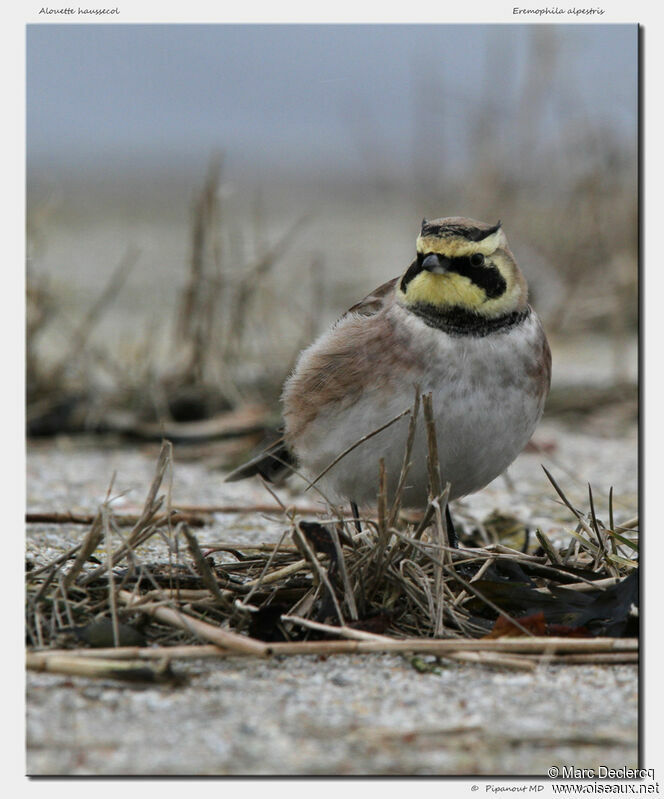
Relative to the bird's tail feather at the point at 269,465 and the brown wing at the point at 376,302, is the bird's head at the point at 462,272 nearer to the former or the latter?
the brown wing at the point at 376,302

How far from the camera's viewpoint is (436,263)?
10.8ft

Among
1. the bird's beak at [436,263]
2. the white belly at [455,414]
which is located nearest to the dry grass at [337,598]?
the white belly at [455,414]

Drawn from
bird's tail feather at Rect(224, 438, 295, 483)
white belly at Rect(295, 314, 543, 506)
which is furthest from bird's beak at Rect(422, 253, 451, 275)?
bird's tail feather at Rect(224, 438, 295, 483)

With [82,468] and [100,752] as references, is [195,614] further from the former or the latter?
[82,468]

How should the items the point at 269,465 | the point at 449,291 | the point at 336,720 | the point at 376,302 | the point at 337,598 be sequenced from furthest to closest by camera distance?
the point at 269,465, the point at 376,302, the point at 449,291, the point at 337,598, the point at 336,720

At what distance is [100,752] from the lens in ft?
7.42

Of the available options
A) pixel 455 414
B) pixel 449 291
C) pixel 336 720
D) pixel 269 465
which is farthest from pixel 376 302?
pixel 336 720

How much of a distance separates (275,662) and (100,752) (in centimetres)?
→ 56

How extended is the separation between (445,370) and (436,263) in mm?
318

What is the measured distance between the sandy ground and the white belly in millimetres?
840

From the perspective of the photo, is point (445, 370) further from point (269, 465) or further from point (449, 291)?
point (269, 465)

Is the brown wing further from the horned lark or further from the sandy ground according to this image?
the sandy ground

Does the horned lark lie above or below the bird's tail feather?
above

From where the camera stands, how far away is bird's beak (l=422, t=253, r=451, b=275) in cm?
329
